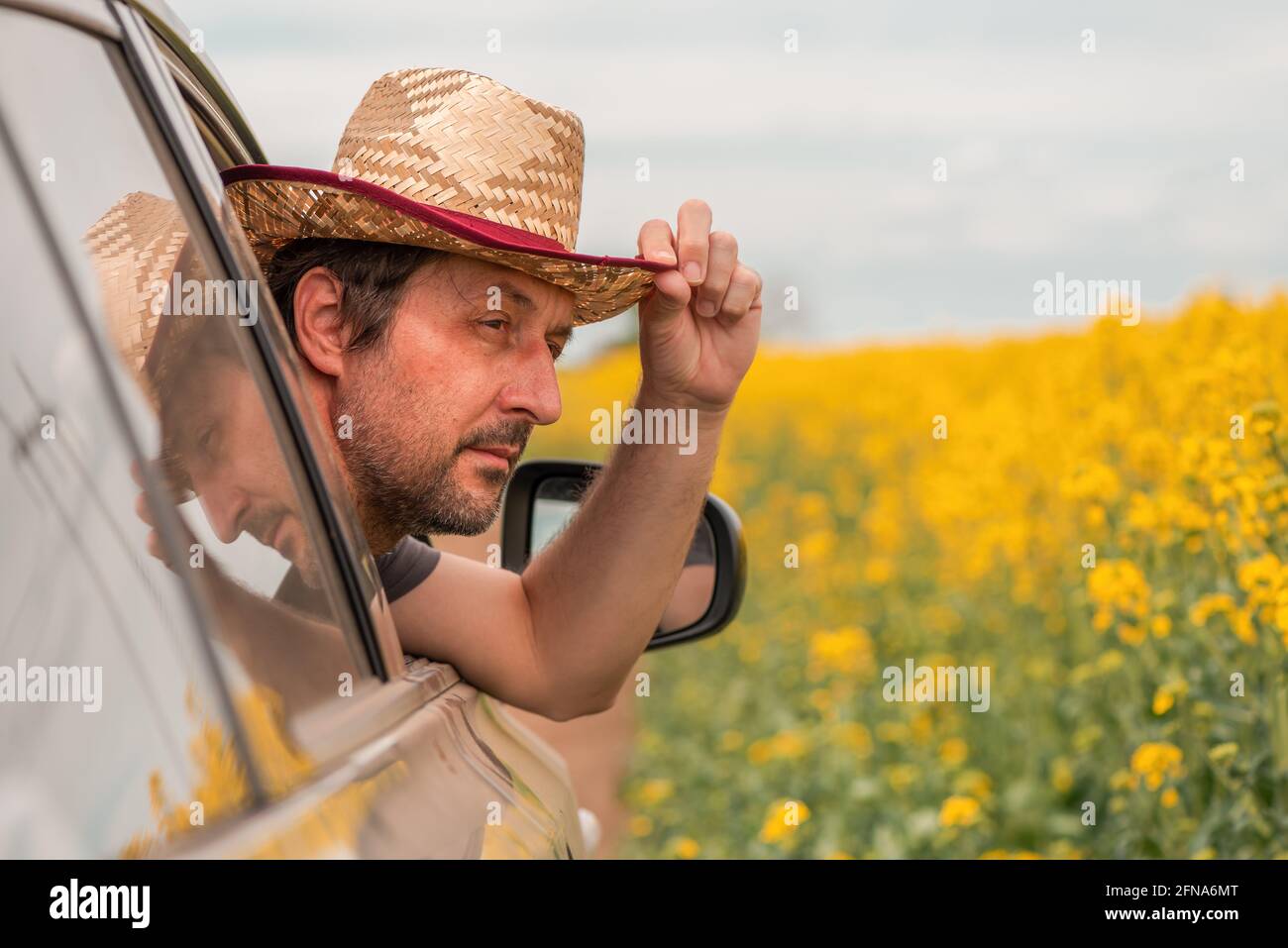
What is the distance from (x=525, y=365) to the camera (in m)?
2.16

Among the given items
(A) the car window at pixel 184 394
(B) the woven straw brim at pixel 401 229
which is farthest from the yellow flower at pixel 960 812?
(A) the car window at pixel 184 394

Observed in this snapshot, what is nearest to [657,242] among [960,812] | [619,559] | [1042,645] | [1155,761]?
[619,559]

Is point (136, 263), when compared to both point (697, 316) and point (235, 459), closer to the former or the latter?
point (235, 459)

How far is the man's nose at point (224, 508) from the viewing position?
130 centimetres

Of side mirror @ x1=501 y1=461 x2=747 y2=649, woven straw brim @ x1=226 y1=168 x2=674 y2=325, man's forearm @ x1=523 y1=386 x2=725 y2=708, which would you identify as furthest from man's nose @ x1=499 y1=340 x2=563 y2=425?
side mirror @ x1=501 y1=461 x2=747 y2=649

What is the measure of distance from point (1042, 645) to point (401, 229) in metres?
4.46

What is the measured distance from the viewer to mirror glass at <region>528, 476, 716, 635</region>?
8.63ft

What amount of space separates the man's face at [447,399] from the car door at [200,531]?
0.34 metres

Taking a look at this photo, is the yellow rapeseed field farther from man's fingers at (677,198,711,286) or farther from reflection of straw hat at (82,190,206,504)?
reflection of straw hat at (82,190,206,504)

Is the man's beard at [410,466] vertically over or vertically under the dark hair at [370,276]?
under

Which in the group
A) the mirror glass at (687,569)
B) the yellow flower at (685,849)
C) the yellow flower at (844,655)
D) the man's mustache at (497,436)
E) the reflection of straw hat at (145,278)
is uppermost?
the reflection of straw hat at (145,278)

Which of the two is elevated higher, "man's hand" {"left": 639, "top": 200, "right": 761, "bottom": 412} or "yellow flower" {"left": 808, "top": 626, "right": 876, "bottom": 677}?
"man's hand" {"left": 639, "top": 200, "right": 761, "bottom": 412}

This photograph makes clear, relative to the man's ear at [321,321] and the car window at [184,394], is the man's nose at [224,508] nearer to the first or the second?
the car window at [184,394]
